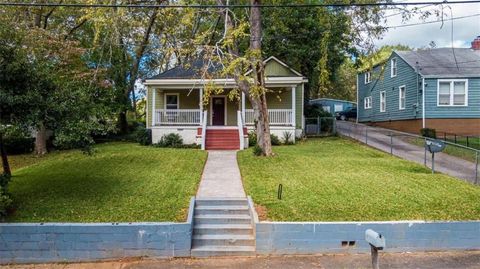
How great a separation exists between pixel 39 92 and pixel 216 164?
23.6 feet

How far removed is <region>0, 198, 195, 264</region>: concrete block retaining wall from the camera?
7438 mm

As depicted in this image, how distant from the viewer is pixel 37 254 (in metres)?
7.43

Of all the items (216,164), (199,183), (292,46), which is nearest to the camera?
(199,183)

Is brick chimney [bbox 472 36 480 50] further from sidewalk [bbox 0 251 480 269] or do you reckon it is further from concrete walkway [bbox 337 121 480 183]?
sidewalk [bbox 0 251 480 269]

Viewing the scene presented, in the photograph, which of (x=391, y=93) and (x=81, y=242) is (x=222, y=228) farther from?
(x=391, y=93)

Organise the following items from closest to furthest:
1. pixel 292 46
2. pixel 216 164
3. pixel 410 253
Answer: pixel 410 253 → pixel 216 164 → pixel 292 46

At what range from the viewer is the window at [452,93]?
2391 centimetres

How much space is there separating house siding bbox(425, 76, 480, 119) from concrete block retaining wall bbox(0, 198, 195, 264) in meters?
20.7

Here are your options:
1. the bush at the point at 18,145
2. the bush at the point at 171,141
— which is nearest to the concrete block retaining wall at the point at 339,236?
the bush at the point at 171,141

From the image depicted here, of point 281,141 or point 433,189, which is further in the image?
point 281,141

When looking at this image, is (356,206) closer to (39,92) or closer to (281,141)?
(39,92)

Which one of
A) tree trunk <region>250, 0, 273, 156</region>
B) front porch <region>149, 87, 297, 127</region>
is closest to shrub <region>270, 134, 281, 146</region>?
front porch <region>149, 87, 297, 127</region>

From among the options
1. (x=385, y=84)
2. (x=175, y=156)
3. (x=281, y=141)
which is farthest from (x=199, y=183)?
(x=385, y=84)

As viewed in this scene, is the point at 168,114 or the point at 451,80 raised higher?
the point at 451,80
